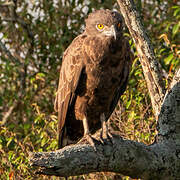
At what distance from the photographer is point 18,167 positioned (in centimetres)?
549

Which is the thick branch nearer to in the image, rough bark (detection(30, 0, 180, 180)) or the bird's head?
rough bark (detection(30, 0, 180, 180))

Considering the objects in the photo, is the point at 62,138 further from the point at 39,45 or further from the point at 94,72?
the point at 39,45

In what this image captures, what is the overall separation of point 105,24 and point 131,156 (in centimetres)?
157

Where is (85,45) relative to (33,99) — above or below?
above

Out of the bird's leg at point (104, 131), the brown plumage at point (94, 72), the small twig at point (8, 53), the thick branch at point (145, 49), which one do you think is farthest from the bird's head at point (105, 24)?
the small twig at point (8, 53)

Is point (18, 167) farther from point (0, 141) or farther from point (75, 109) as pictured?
point (75, 109)

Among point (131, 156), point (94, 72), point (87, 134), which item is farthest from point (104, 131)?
point (131, 156)

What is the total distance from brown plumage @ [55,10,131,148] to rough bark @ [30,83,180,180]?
715 mm

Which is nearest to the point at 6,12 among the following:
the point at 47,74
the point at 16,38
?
the point at 16,38

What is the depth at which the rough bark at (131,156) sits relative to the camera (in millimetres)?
3199

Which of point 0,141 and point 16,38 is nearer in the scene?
point 0,141

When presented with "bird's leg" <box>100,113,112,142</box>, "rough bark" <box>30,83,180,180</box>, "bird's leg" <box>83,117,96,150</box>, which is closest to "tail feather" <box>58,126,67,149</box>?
"bird's leg" <box>83,117,96,150</box>

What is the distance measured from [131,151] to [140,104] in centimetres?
177

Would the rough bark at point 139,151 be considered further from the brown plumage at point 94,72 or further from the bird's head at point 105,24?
the brown plumage at point 94,72
